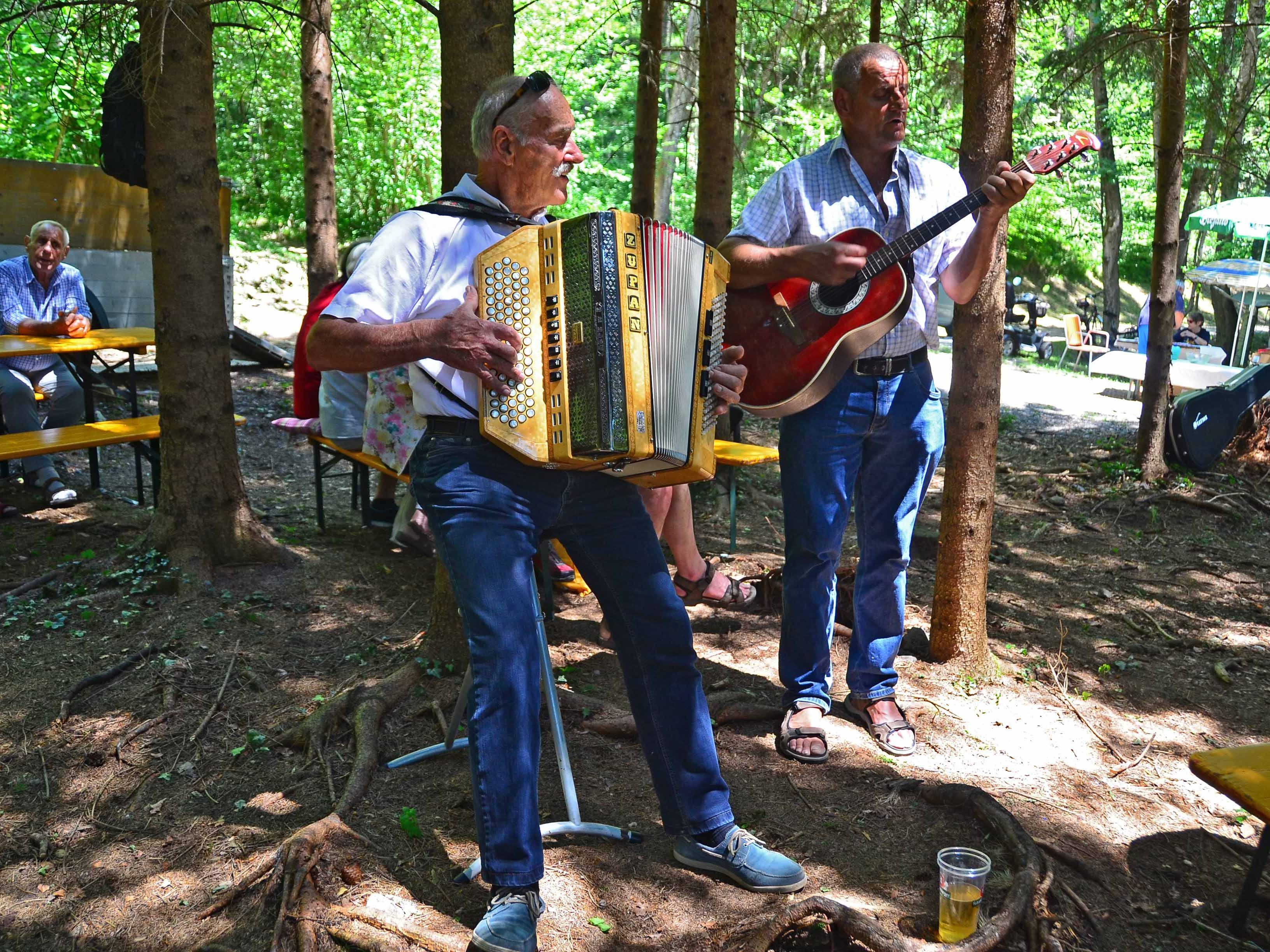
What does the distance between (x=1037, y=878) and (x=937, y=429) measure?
1400mm

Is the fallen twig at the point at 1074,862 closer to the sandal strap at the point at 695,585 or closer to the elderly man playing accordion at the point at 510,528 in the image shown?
the elderly man playing accordion at the point at 510,528

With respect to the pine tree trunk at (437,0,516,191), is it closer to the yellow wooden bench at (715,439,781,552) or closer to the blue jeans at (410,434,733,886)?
the blue jeans at (410,434,733,886)

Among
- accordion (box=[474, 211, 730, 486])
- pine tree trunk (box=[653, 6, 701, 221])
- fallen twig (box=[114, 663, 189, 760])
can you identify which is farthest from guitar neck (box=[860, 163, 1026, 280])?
pine tree trunk (box=[653, 6, 701, 221])

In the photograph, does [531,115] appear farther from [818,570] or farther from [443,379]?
[818,570]

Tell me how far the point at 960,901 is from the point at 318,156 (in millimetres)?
8389

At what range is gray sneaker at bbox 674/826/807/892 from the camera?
2.75m

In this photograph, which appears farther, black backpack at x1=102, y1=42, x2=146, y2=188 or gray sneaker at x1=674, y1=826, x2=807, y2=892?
black backpack at x1=102, y1=42, x2=146, y2=188

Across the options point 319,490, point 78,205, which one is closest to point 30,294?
point 319,490

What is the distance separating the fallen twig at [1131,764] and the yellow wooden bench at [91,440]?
438 centimetres

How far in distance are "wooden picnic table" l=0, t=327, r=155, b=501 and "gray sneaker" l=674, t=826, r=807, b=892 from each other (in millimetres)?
4397

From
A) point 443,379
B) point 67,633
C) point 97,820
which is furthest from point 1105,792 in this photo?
point 67,633

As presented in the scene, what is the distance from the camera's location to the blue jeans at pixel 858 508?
11.4 feet

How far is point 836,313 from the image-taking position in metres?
3.39

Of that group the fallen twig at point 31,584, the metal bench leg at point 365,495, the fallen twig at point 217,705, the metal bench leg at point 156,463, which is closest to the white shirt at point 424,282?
the fallen twig at point 217,705
